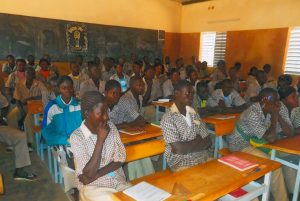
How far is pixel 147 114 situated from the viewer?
488 cm

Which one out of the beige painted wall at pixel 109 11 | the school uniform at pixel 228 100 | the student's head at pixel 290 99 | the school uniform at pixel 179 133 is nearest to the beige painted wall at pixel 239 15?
the beige painted wall at pixel 109 11

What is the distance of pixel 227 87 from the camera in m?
4.35

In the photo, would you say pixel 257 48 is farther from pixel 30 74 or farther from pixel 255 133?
pixel 30 74

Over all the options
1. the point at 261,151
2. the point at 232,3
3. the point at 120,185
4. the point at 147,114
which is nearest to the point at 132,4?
the point at 232,3

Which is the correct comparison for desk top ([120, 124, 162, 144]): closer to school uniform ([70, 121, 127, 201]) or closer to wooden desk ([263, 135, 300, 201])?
school uniform ([70, 121, 127, 201])

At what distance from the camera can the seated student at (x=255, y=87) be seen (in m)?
5.41

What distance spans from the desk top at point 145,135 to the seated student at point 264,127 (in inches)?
34.9

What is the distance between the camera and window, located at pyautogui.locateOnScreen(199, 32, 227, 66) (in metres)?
9.58

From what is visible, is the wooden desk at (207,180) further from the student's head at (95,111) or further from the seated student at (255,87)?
the seated student at (255,87)

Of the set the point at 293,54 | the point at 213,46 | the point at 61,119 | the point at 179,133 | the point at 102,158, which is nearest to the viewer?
the point at 102,158

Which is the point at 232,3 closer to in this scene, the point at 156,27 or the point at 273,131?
the point at 156,27

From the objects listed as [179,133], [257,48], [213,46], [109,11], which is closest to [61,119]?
[179,133]

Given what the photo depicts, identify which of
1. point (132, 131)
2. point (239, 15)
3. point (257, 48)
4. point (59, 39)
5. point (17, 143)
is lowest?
point (17, 143)

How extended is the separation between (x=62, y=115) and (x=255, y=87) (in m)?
4.16
